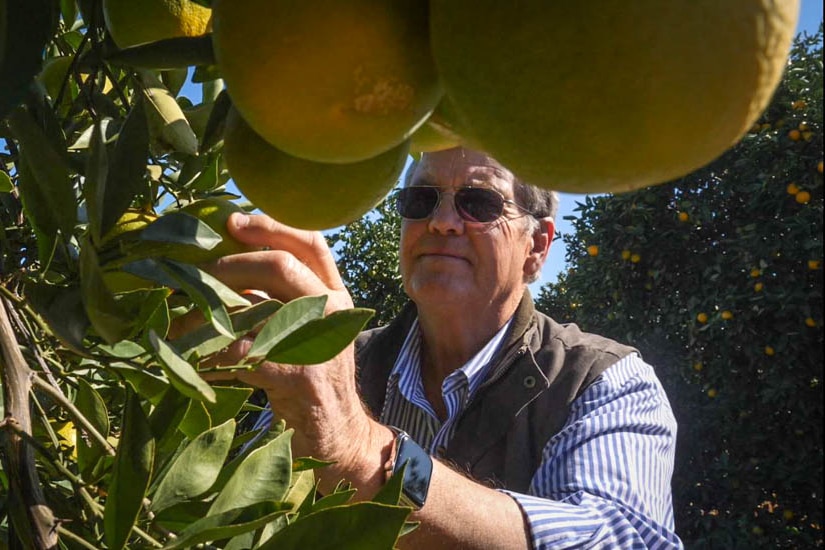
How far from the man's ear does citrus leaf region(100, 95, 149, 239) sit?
218 centimetres

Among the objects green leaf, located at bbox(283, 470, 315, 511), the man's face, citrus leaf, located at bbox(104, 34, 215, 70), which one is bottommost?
green leaf, located at bbox(283, 470, 315, 511)

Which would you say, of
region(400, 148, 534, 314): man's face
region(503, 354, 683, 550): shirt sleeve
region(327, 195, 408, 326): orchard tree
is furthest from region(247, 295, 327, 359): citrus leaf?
region(327, 195, 408, 326): orchard tree

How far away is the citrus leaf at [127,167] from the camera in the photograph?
38cm

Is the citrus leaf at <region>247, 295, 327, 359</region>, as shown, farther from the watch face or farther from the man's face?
the man's face

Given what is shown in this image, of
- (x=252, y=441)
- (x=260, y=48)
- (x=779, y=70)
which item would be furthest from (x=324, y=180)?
(x=252, y=441)

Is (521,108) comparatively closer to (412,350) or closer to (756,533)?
(412,350)

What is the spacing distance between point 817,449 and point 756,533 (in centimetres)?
52

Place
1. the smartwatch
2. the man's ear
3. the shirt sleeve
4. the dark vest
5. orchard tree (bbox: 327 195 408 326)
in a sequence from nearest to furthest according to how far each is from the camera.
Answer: the smartwatch
the shirt sleeve
the dark vest
the man's ear
orchard tree (bbox: 327 195 408 326)

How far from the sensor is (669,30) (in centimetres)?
22

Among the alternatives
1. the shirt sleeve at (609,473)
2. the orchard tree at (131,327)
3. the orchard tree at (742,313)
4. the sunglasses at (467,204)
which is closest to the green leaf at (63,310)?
the orchard tree at (131,327)

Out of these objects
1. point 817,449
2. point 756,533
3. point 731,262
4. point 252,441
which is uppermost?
point 731,262

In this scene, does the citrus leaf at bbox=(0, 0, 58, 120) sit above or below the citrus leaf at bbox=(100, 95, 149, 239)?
above

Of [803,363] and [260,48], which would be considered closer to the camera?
[260,48]

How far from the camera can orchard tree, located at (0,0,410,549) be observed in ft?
1.18
